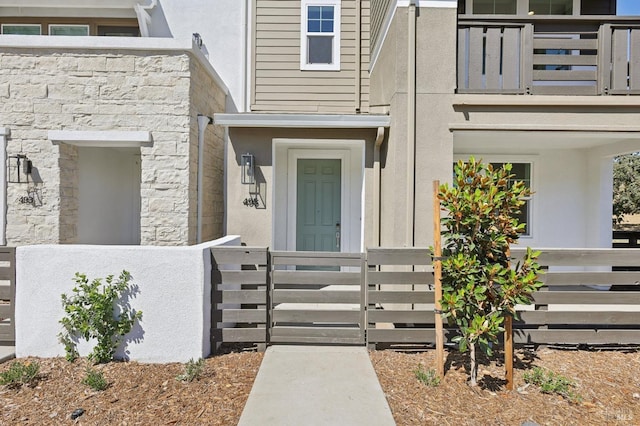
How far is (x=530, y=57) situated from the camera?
4922mm

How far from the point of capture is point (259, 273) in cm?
405

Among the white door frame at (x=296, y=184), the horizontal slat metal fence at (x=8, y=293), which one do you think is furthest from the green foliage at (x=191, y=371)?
the white door frame at (x=296, y=184)

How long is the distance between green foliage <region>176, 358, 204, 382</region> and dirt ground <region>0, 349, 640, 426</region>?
48mm

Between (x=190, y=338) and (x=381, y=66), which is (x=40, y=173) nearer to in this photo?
(x=190, y=338)

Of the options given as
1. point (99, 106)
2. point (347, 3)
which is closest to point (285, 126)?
point (99, 106)

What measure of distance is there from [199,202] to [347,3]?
17.0ft

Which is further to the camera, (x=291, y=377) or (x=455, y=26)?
(x=455, y=26)

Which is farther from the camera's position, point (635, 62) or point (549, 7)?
point (549, 7)

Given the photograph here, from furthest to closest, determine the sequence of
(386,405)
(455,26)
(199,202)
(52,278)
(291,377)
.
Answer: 1. (199,202)
2. (455,26)
3. (52,278)
4. (291,377)
5. (386,405)

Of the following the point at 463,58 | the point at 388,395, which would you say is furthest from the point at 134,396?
the point at 463,58

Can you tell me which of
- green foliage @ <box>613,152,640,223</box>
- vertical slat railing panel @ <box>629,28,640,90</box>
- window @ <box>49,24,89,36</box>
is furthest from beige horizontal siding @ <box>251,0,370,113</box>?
green foliage @ <box>613,152,640,223</box>

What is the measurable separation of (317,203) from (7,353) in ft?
16.2

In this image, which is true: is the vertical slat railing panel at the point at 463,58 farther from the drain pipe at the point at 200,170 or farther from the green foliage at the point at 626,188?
the green foliage at the point at 626,188

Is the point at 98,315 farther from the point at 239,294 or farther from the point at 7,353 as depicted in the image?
the point at 239,294
